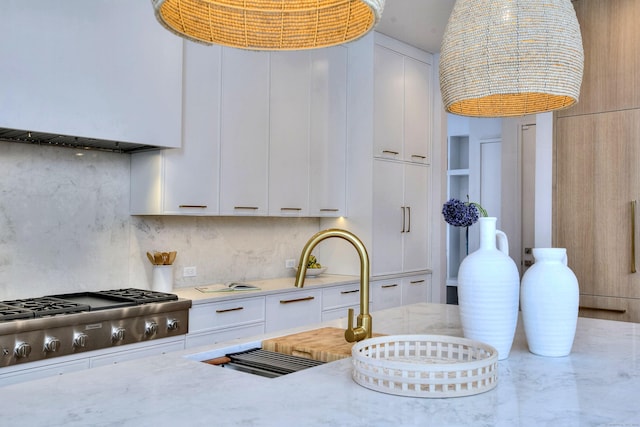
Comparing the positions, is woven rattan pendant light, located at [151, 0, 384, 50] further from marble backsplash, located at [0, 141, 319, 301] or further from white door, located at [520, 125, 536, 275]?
white door, located at [520, 125, 536, 275]

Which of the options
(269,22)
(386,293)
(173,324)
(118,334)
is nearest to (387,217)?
(386,293)

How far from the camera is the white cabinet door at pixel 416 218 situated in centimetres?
499

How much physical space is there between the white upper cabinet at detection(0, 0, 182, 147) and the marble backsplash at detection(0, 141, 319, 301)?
44cm

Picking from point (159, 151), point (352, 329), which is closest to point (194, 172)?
point (159, 151)

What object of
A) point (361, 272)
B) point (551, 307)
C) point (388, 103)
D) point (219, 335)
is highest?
point (388, 103)

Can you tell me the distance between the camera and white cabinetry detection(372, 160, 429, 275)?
4.68 m

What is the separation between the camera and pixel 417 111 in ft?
16.9

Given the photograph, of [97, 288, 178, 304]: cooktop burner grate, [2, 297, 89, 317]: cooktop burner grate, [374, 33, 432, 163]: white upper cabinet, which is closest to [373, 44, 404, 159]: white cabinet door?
[374, 33, 432, 163]: white upper cabinet

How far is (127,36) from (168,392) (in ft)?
7.55

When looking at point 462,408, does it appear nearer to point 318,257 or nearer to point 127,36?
point 127,36

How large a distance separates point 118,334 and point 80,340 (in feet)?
0.65

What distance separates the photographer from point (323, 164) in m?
4.54

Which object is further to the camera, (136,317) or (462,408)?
(136,317)

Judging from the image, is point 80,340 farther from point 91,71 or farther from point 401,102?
point 401,102
